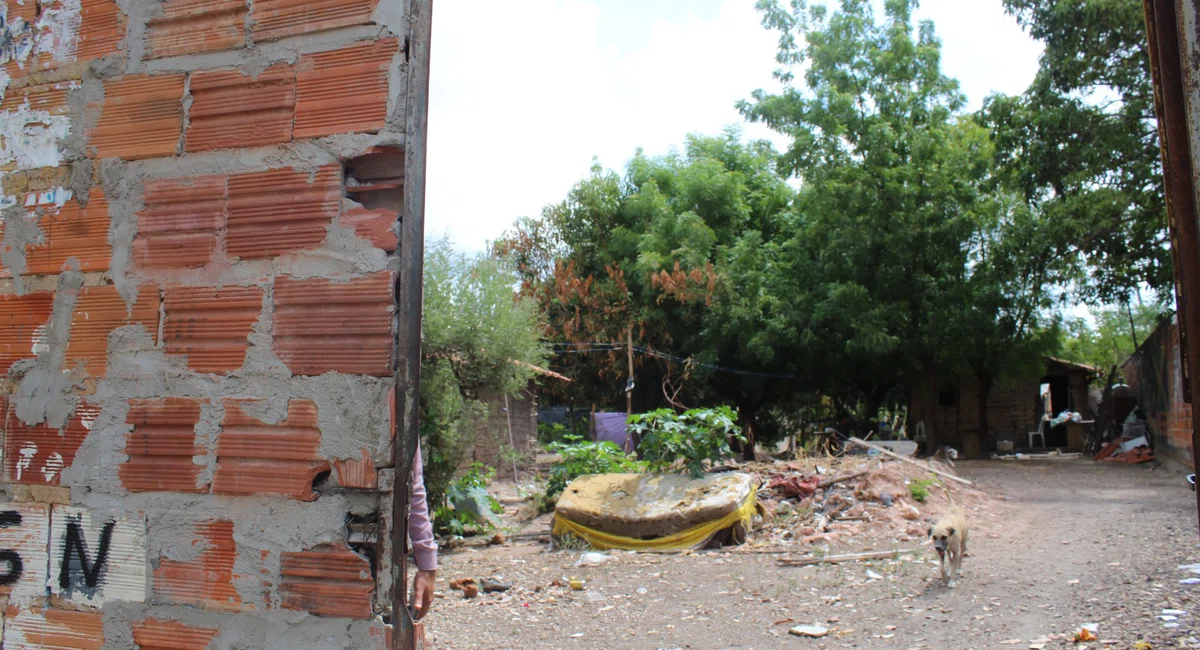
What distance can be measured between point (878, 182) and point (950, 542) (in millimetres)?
12365

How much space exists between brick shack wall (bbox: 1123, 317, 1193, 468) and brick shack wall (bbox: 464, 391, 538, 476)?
1061 cm

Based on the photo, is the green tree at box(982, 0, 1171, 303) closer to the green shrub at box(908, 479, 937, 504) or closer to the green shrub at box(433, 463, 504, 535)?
the green shrub at box(908, 479, 937, 504)

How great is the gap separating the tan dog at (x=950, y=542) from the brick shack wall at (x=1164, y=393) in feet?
24.6

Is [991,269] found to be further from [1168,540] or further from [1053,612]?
[1053,612]

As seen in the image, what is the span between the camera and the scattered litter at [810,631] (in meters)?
5.22

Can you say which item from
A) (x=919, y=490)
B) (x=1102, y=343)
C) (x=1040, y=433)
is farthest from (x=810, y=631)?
(x=1102, y=343)

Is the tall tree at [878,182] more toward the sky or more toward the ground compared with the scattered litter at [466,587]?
more toward the sky

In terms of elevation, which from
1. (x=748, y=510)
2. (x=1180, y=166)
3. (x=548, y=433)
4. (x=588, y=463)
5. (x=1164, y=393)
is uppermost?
(x=1180, y=166)

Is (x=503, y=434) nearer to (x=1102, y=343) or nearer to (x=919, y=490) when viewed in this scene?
(x=919, y=490)

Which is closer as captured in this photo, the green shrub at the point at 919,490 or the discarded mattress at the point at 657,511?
the discarded mattress at the point at 657,511

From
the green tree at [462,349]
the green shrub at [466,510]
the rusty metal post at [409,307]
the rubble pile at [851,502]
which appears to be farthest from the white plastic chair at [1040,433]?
the rusty metal post at [409,307]

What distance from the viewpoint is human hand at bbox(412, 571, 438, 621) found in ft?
7.23

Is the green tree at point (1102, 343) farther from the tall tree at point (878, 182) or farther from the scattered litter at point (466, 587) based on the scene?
the scattered litter at point (466, 587)

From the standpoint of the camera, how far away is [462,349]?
11141mm
